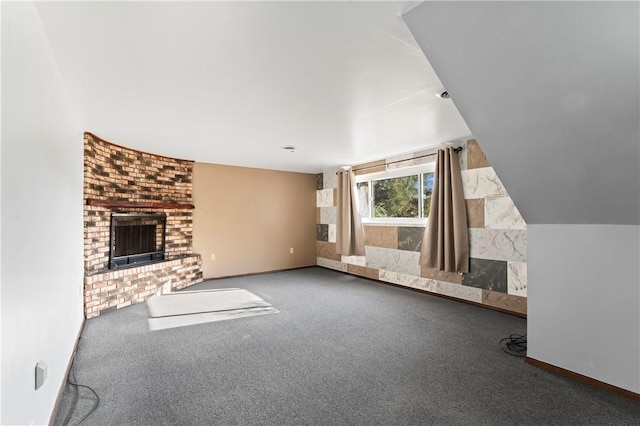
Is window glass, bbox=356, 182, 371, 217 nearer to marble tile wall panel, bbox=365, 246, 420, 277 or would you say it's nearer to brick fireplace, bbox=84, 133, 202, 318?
marble tile wall panel, bbox=365, 246, 420, 277

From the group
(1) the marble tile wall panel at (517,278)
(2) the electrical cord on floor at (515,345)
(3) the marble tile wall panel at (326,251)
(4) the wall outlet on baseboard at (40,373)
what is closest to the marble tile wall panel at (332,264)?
(3) the marble tile wall panel at (326,251)

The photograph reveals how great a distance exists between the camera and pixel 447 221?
4293 millimetres

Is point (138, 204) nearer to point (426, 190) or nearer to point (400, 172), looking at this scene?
point (400, 172)

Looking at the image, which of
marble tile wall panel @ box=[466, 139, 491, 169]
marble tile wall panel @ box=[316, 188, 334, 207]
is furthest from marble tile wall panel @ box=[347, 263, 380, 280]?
marble tile wall panel @ box=[466, 139, 491, 169]

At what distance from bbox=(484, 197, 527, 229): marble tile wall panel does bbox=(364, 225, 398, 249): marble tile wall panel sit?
156 cm

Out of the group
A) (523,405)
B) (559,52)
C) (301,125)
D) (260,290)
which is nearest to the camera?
(559,52)

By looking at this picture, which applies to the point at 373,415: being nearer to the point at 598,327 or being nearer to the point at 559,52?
the point at 598,327

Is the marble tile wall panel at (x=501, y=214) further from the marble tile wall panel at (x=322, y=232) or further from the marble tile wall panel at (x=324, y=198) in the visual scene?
the marble tile wall panel at (x=322, y=232)

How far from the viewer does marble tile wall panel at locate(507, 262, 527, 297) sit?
372 cm

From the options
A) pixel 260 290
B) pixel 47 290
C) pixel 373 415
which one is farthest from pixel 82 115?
pixel 373 415

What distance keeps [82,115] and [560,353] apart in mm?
4673

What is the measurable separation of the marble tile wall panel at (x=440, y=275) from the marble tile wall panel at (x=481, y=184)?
111 centimetres

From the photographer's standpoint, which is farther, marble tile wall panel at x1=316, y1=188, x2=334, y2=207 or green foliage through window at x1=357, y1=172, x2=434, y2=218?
marble tile wall panel at x1=316, y1=188, x2=334, y2=207

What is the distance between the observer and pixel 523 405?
200 cm
